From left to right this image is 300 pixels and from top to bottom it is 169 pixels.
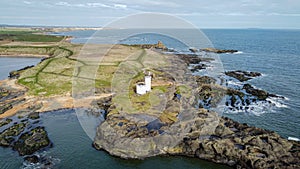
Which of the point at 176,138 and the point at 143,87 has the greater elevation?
the point at 143,87

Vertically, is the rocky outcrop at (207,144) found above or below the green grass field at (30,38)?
below

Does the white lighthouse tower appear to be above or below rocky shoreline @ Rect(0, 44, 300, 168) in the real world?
above

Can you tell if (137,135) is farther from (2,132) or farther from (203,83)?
(203,83)

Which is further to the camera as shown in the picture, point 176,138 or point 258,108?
point 258,108

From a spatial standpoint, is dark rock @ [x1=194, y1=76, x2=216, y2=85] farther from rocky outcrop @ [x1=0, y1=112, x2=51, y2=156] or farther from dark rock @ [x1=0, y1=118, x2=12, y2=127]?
dark rock @ [x1=0, y1=118, x2=12, y2=127]

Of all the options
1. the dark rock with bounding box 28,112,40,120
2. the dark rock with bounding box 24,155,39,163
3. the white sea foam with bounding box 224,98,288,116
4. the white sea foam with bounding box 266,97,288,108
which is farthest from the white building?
the white sea foam with bounding box 266,97,288,108

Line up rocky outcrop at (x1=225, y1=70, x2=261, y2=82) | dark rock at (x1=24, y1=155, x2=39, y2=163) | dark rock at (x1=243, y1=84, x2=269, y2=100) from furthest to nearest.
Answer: rocky outcrop at (x1=225, y1=70, x2=261, y2=82)
dark rock at (x1=243, y1=84, x2=269, y2=100)
dark rock at (x1=24, y1=155, x2=39, y2=163)

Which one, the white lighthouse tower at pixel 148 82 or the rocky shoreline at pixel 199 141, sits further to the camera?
the white lighthouse tower at pixel 148 82

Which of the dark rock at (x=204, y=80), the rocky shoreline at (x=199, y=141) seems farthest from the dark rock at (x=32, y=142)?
the dark rock at (x=204, y=80)

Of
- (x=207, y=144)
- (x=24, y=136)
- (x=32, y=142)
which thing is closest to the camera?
(x=207, y=144)

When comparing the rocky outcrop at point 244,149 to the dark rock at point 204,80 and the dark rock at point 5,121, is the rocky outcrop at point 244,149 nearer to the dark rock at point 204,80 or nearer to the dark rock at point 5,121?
the dark rock at point 5,121

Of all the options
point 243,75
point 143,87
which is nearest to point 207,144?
point 143,87

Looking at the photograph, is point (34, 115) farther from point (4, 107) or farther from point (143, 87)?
point (143, 87)
